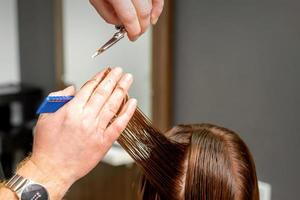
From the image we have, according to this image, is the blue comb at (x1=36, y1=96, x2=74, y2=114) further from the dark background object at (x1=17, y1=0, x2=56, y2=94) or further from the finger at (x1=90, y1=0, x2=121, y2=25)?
the dark background object at (x1=17, y1=0, x2=56, y2=94)

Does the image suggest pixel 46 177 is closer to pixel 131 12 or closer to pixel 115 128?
pixel 115 128

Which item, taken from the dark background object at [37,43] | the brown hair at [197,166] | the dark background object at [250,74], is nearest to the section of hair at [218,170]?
the brown hair at [197,166]

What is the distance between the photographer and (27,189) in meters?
0.73

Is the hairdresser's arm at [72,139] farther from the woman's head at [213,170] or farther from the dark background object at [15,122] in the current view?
the dark background object at [15,122]

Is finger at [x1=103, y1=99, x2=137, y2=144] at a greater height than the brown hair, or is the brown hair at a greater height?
finger at [x1=103, y1=99, x2=137, y2=144]

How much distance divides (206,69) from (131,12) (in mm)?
1182

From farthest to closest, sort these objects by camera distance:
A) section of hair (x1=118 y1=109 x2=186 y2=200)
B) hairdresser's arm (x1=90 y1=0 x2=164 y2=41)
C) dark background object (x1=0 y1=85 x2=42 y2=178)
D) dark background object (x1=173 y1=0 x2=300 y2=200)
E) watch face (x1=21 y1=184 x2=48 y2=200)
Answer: dark background object (x1=0 y1=85 x2=42 y2=178)
dark background object (x1=173 y1=0 x2=300 y2=200)
section of hair (x1=118 y1=109 x2=186 y2=200)
hairdresser's arm (x1=90 y1=0 x2=164 y2=41)
watch face (x1=21 y1=184 x2=48 y2=200)

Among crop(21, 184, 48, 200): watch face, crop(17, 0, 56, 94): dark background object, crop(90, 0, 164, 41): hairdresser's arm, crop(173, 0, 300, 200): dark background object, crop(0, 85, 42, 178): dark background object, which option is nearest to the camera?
crop(21, 184, 48, 200): watch face

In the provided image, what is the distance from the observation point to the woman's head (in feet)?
3.37

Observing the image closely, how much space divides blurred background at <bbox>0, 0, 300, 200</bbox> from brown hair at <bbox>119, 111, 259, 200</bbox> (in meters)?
0.70

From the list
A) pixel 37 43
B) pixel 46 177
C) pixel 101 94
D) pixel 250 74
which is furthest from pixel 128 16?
pixel 37 43

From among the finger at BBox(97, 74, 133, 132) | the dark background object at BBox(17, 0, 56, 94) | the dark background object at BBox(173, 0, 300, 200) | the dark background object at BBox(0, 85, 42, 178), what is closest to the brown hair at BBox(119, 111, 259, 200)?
the finger at BBox(97, 74, 133, 132)

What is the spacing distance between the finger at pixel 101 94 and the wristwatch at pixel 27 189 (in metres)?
0.15

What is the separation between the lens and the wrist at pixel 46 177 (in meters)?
0.73
